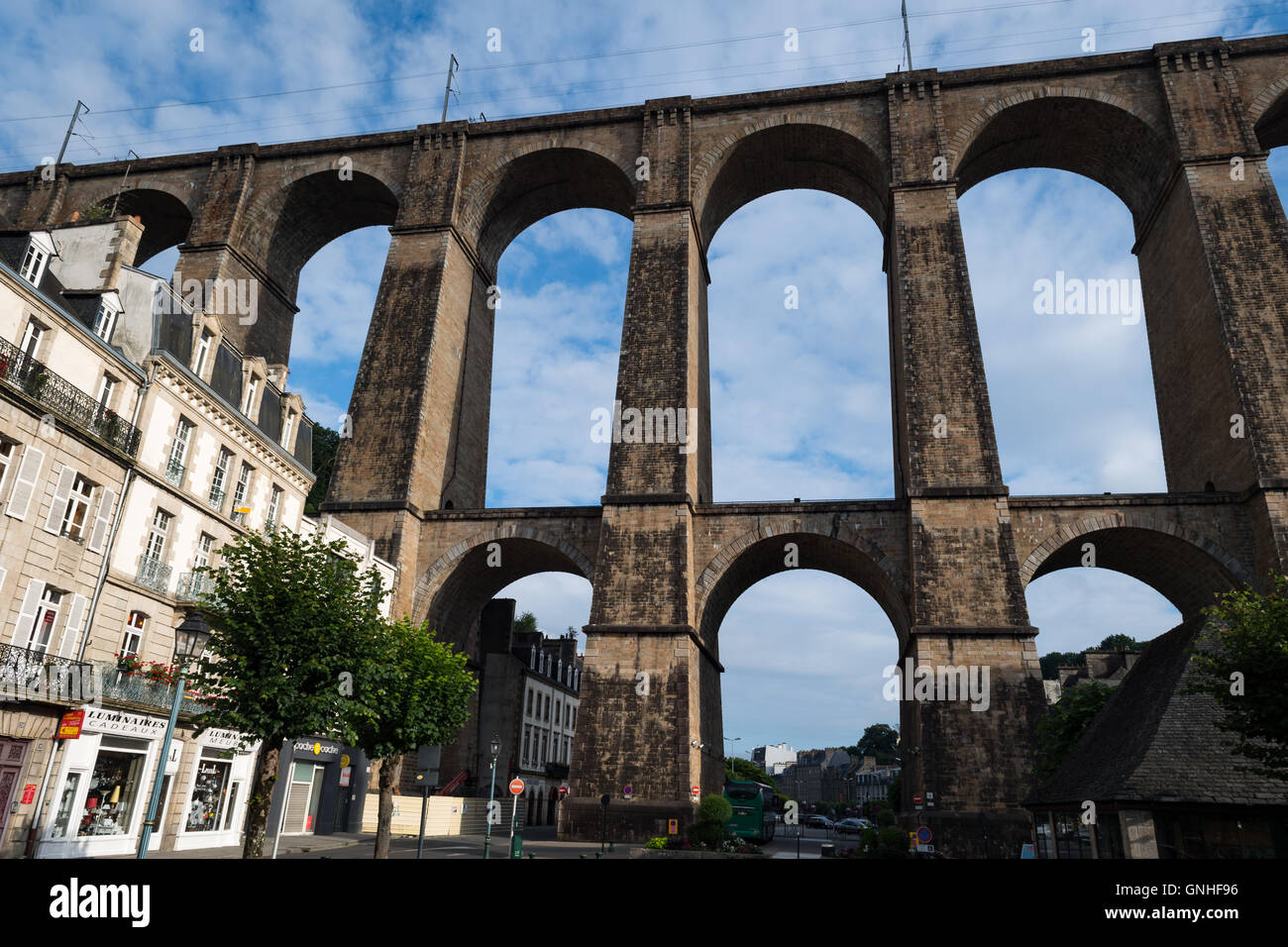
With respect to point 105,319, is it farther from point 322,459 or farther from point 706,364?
point 322,459

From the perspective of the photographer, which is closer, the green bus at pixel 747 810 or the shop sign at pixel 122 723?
the shop sign at pixel 122 723

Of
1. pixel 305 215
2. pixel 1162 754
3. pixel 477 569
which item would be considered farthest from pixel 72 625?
pixel 305 215

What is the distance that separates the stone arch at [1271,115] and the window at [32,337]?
41.2 meters

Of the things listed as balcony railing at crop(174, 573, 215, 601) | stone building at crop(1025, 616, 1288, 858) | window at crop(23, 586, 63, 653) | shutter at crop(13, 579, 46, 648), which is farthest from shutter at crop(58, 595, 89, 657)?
stone building at crop(1025, 616, 1288, 858)

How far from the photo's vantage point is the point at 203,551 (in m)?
24.3

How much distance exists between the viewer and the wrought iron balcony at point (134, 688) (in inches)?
790

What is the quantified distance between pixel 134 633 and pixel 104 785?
362 centimetres

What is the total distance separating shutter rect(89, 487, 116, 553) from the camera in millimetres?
20172

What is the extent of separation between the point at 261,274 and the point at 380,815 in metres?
29.6

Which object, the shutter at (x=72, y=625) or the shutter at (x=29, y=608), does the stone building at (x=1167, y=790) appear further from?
the shutter at (x=72, y=625)

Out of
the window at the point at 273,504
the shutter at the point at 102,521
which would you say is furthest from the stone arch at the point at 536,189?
the shutter at the point at 102,521

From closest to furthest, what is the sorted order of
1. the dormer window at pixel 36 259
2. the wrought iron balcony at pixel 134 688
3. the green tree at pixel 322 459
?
the wrought iron balcony at pixel 134 688
the dormer window at pixel 36 259
the green tree at pixel 322 459
